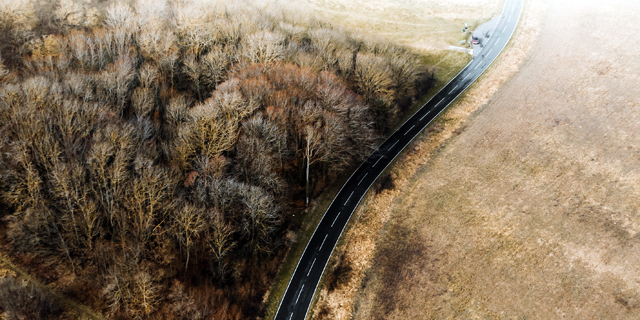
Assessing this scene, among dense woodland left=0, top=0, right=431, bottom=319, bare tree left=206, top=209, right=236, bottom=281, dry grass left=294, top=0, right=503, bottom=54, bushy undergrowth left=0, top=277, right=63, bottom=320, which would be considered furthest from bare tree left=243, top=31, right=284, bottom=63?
bushy undergrowth left=0, top=277, right=63, bottom=320

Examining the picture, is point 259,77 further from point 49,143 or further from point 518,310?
point 518,310

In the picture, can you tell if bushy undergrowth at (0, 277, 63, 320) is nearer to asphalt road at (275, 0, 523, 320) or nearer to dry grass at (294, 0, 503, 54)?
asphalt road at (275, 0, 523, 320)

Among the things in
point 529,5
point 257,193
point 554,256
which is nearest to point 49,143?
point 257,193

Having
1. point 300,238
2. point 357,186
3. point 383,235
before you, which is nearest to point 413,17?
point 357,186

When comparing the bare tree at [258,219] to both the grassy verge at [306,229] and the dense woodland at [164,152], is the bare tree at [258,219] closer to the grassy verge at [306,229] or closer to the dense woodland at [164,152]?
the dense woodland at [164,152]

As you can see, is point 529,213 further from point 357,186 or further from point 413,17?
point 413,17

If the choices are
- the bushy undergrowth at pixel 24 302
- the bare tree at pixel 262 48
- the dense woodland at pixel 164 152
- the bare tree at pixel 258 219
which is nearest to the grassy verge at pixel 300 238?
the dense woodland at pixel 164 152
